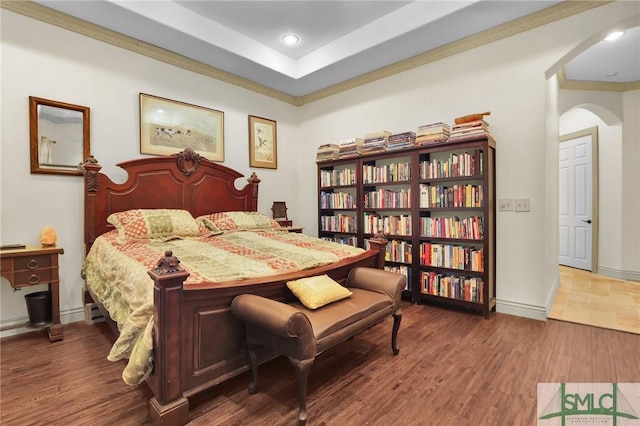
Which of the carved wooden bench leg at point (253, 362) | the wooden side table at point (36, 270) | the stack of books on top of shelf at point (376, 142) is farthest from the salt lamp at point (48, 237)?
the stack of books on top of shelf at point (376, 142)

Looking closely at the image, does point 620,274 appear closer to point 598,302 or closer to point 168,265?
point 598,302

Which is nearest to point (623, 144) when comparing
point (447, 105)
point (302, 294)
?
point (447, 105)

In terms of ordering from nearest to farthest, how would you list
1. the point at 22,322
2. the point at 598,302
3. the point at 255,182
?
the point at 22,322 → the point at 598,302 → the point at 255,182

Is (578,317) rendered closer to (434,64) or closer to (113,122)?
(434,64)

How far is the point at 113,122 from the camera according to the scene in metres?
3.20

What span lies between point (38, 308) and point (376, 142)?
3656mm

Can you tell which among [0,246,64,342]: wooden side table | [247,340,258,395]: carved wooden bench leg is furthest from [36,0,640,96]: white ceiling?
[247,340,258,395]: carved wooden bench leg

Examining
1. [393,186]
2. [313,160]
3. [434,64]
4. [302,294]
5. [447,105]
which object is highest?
[434,64]

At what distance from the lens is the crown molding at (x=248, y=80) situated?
8.87 ft

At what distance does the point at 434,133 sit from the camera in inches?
127

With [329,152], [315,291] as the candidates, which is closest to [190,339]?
[315,291]

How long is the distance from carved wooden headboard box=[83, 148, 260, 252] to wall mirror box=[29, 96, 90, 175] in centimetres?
21

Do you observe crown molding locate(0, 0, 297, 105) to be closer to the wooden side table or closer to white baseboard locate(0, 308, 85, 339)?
the wooden side table

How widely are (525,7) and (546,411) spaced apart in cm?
321
